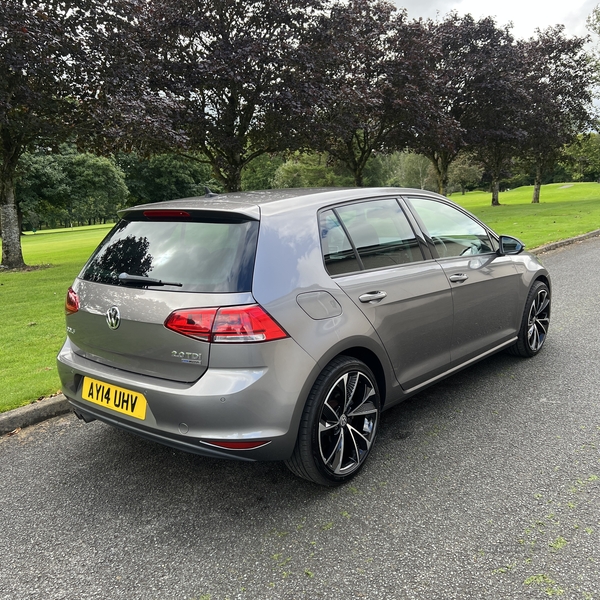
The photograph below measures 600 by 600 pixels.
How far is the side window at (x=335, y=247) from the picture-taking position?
2.86m

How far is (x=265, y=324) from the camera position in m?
2.42

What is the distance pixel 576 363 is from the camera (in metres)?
4.51

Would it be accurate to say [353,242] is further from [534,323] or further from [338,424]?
[534,323]

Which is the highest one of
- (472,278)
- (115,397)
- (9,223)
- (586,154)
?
(586,154)

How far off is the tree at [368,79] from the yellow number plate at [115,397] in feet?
38.5

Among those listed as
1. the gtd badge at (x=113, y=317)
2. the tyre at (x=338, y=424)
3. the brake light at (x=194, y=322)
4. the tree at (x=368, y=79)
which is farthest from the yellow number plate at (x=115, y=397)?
the tree at (x=368, y=79)

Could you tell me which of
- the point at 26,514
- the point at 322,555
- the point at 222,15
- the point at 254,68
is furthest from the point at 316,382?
the point at 222,15

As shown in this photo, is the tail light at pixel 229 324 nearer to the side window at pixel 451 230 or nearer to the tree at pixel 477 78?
the side window at pixel 451 230

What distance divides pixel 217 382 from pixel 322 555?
0.93 m

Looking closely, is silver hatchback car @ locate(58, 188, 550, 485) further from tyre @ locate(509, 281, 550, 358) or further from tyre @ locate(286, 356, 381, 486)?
tyre @ locate(509, 281, 550, 358)

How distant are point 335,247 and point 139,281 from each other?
3.69 ft

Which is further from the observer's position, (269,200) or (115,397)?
(269,200)

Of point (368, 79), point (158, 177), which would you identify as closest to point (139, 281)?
point (368, 79)

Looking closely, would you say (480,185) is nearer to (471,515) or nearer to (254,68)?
(254,68)
